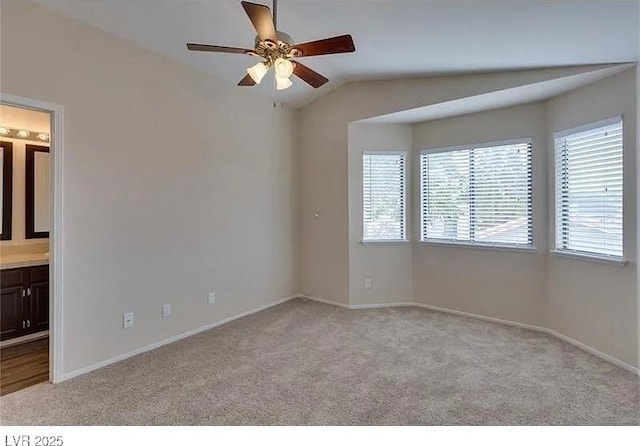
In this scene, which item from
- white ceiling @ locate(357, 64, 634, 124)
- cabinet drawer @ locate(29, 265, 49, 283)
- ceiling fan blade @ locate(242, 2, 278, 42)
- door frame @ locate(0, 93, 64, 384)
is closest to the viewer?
ceiling fan blade @ locate(242, 2, 278, 42)

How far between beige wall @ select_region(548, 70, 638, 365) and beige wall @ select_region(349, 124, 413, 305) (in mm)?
1650

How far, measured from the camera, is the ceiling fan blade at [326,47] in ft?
7.28

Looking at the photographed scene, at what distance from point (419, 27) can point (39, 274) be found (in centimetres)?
429

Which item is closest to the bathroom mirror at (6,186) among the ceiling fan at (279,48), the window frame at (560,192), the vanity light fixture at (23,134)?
the vanity light fixture at (23,134)

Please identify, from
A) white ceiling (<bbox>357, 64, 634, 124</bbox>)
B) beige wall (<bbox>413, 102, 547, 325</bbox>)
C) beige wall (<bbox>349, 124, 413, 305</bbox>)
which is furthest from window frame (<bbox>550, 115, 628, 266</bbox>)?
beige wall (<bbox>349, 124, 413, 305</bbox>)

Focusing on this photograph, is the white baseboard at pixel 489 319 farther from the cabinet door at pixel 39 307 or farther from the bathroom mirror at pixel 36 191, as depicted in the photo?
the bathroom mirror at pixel 36 191

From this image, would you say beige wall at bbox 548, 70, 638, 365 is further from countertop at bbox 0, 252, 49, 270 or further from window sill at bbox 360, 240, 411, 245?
countertop at bbox 0, 252, 49, 270

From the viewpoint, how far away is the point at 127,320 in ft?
10.7

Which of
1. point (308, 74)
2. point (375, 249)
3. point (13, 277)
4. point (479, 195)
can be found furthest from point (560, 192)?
point (13, 277)

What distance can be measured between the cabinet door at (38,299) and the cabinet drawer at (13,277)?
0.20ft

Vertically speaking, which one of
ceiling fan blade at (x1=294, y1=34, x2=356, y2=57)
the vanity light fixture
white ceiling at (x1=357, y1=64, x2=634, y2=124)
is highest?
white ceiling at (x1=357, y1=64, x2=634, y2=124)

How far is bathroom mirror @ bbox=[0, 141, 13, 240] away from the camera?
3859 mm

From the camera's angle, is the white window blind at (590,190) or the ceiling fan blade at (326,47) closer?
the ceiling fan blade at (326,47)
